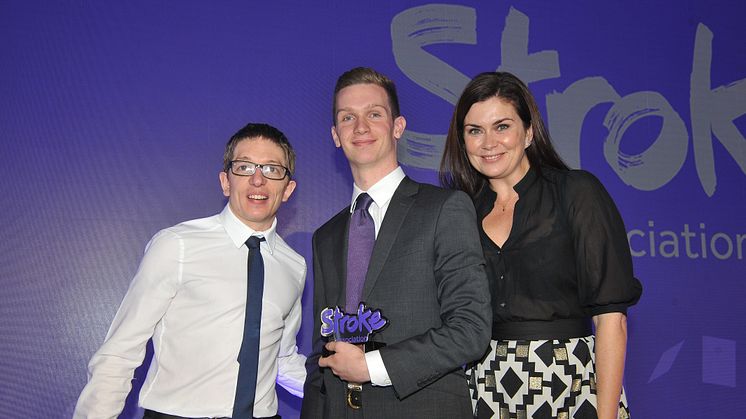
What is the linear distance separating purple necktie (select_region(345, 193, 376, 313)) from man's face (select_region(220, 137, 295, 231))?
14.6 inches

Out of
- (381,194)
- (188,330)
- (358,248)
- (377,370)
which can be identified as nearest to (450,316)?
(377,370)

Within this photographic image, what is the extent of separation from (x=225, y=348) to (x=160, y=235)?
422 millimetres

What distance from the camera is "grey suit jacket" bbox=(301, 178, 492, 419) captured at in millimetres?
1684

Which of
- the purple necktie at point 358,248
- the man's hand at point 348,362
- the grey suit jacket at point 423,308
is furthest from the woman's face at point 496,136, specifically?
the man's hand at point 348,362

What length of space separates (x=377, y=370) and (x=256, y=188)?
2.70 feet

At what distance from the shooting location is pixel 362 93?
6.98 feet

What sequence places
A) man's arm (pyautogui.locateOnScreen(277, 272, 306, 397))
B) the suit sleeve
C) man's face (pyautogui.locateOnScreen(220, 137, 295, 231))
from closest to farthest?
1. the suit sleeve
2. man's face (pyautogui.locateOnScreen(220, 137, 295, 231))
3. man's arm (pyautogui.locateOnScreen(277, 272, 306, 397))

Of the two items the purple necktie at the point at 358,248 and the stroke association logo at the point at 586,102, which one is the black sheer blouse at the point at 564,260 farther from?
the stroke association logo at the point at 586,102

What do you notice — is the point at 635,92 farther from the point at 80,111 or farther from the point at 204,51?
the point at 80,111

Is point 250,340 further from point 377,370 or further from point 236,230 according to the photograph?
point 377,370

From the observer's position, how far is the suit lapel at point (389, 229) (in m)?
1.82

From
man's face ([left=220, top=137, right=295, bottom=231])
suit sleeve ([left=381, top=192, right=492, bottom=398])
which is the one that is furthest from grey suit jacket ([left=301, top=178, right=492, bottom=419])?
man's face ([left=220, top=137, right=295, bottom=231])

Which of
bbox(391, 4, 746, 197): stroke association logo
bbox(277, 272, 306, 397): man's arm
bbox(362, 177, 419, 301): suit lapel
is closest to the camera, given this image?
bbox(362, 177, 419, 301): suit lapel

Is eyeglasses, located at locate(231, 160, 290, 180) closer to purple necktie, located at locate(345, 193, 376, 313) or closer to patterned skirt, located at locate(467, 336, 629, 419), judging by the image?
purple necktie, located at locate(345, 193, 376, 313)
